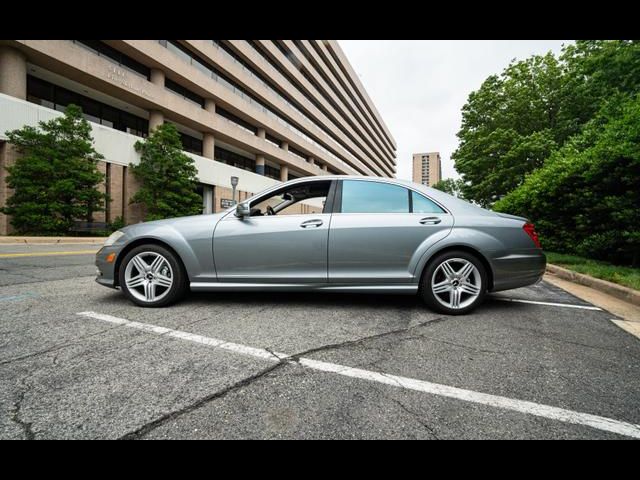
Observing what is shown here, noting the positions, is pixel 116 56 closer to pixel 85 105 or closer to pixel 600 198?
pixel 85 105

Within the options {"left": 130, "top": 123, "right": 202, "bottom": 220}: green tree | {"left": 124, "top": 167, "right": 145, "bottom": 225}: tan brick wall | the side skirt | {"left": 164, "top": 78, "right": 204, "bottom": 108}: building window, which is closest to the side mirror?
the side skirt

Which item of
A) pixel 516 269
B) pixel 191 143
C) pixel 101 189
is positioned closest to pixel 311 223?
pixel 516 269

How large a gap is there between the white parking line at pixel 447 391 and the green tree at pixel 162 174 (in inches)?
626

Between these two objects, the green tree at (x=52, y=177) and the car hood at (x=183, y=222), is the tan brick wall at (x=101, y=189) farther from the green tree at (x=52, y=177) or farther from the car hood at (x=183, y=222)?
the car hood at (x=183, y=222)

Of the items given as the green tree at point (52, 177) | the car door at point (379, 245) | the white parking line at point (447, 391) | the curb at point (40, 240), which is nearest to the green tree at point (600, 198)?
the car door at point (379, 245)

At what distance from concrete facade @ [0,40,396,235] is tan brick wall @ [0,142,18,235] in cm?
5

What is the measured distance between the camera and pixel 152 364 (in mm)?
1838

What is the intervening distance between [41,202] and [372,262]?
1428 cm

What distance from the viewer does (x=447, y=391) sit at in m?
1.61

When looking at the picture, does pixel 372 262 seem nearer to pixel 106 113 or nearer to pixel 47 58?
pixel 47 58

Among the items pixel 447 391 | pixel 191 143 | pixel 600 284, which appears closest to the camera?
pixel 447 391

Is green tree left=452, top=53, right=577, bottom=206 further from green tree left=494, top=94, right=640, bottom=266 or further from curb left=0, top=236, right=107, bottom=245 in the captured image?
curb left=0, top=236, right=107, bottom=245

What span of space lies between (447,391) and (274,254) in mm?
2018

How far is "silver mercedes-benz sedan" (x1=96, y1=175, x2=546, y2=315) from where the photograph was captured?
303cm
